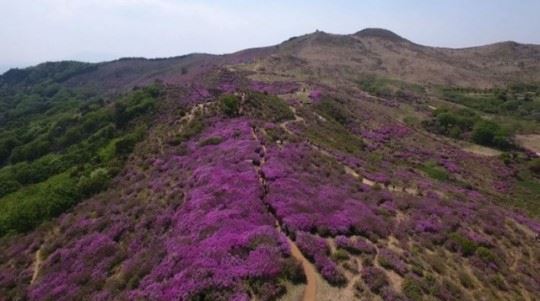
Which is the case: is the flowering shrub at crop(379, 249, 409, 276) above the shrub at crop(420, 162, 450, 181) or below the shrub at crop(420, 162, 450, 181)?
above

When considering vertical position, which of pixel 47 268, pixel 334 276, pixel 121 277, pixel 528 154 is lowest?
pixel 528 154

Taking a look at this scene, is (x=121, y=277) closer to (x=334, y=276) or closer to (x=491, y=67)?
(x=334, y=276)

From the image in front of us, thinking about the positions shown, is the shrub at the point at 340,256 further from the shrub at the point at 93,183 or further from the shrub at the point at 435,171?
the shrub at the point at 435,171

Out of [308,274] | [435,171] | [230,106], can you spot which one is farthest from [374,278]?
[435,171]

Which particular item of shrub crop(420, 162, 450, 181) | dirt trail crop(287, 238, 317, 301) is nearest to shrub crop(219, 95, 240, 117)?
shrub crop(420, 162, 450, 181)

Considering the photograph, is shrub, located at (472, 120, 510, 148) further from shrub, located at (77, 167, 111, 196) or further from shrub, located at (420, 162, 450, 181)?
shrub, located at (77, 167, 111, 196)

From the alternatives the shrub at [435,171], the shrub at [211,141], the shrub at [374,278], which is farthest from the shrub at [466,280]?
the shrub at [435,171]

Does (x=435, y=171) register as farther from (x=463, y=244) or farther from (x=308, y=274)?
(x=308, y=274)

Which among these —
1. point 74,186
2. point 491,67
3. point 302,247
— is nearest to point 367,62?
point 491,67

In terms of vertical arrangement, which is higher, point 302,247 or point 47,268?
point 302,247
